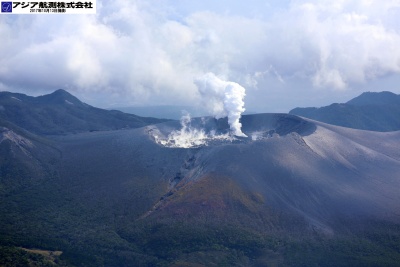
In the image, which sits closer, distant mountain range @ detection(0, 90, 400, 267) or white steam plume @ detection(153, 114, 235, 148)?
distant mountain range @ detection(0, 90, 400, 267)

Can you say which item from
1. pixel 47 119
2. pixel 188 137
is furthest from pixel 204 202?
pixel 47 119

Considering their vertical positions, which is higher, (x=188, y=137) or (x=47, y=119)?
(x=47, y=119)

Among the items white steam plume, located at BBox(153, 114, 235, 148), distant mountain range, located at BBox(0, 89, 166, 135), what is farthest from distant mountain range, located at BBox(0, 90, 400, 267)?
distant mountain range, located at BBox(0, 89, 166, 135)

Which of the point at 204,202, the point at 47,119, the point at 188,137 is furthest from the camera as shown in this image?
the point at 47,119

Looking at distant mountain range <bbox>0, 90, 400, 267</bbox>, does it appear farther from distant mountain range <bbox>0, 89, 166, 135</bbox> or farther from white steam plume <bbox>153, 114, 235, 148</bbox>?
distant mountain range <bbox>0, 89, 166, 135</bbox>

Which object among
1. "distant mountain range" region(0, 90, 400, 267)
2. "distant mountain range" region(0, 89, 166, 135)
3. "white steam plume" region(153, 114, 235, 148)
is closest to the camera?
"distant mountain range" region(0, 90, 400, 267)

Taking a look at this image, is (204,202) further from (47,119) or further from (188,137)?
(47,119)

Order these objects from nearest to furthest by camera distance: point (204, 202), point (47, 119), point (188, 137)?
point (204, 202) < point (188, 137) < point (47, 119)

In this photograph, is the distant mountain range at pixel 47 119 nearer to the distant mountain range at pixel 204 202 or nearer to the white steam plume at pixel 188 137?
the white steam plume at pixel 188 137

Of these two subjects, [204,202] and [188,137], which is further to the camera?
[188,137]
